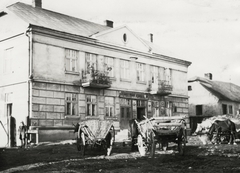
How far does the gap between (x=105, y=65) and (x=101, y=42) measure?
1.78 metres

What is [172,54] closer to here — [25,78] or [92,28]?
[92,28]

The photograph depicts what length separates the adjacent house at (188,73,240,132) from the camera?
138 feet

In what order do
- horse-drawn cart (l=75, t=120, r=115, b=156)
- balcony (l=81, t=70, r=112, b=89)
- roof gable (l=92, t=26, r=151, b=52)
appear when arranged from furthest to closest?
roof gable (l=92, t=26, r=151, b=52) < balcony (l=81, t=70, r=112, b=89) < horse-drawn cart (l=75, t=120, r=115, b=156)

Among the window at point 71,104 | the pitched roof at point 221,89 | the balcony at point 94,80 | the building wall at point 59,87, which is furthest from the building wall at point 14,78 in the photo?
the pitched roof at point 221,89

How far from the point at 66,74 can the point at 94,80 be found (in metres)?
2.07

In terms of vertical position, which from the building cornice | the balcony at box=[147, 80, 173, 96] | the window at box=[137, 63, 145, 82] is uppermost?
the building cornice

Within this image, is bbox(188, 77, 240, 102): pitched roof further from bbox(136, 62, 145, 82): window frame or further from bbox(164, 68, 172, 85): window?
bbox(136, 62, 145, 82): window frame

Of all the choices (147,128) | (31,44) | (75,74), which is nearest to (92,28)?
(75,74)

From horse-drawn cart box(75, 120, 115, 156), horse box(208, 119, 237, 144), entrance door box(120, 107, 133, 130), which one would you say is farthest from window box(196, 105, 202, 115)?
horse-drawn cart box(75, 120, 115, 156)

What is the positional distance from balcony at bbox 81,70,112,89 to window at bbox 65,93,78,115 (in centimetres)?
118

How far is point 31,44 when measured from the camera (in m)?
23.7

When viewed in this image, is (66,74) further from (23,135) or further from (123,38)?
(123,38)

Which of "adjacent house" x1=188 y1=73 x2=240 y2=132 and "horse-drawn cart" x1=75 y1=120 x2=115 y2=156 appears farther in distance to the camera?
"adjacent house" x1=188 y1=73 x2=240 y2=132

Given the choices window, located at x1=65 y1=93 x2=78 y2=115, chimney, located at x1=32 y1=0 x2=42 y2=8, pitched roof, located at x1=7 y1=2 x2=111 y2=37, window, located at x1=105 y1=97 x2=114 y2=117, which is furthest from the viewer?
chimney, located at x1=32 y1=0 x2=42 y2=8
